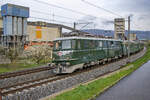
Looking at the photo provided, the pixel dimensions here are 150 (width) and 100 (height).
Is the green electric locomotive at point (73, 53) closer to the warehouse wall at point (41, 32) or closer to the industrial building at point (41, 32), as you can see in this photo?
the industrial building at point (41, 32)

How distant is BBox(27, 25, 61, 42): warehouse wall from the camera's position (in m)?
47.6

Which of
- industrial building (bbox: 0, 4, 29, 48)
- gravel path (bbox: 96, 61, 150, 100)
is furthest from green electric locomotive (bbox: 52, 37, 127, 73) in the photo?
industrial building (bbox: 0, 4, 29, 48)

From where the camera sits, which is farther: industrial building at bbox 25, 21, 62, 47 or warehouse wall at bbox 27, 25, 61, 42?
warehouse wall at bbox 27, 25, 61, 42

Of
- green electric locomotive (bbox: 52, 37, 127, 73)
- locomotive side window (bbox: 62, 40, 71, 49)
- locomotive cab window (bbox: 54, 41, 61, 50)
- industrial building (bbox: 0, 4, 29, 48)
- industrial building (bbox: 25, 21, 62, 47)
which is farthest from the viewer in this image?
industrial building (bbox: 25, 21, 62, 47)

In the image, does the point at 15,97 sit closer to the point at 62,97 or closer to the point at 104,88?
the point at 62,97

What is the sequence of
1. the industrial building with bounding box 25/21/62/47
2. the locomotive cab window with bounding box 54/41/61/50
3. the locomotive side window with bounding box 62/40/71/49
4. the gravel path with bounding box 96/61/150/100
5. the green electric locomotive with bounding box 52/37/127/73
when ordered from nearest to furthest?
the gravel path with bounding box 96/61/150/100
the green electric locomotive with bounding box 52/37/127/73
the locomotive side window with bounding box 62/40/71/49
the locomotive cab window with bounding box 54/41/61/50
the industrial building with bounding box 25/21/62/47

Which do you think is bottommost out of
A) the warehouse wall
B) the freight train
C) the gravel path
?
the gravel path

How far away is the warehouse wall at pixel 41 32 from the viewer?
47594 millimetres

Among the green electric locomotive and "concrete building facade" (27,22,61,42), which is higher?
"concrete building facade" (27,22,61,42)

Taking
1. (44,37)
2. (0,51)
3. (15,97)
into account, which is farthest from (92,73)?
(44,37)

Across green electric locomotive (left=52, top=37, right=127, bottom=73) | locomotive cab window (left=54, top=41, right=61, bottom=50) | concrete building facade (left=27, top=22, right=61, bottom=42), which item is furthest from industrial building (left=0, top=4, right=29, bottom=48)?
green electric locomotive (left=52, top=37, right=127, bottom=73)

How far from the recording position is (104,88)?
10.3 m

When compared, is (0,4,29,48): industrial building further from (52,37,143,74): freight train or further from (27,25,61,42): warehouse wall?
(52,37,143,74): freight train

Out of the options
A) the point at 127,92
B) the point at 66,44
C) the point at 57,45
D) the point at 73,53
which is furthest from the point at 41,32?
the point at 127,92
